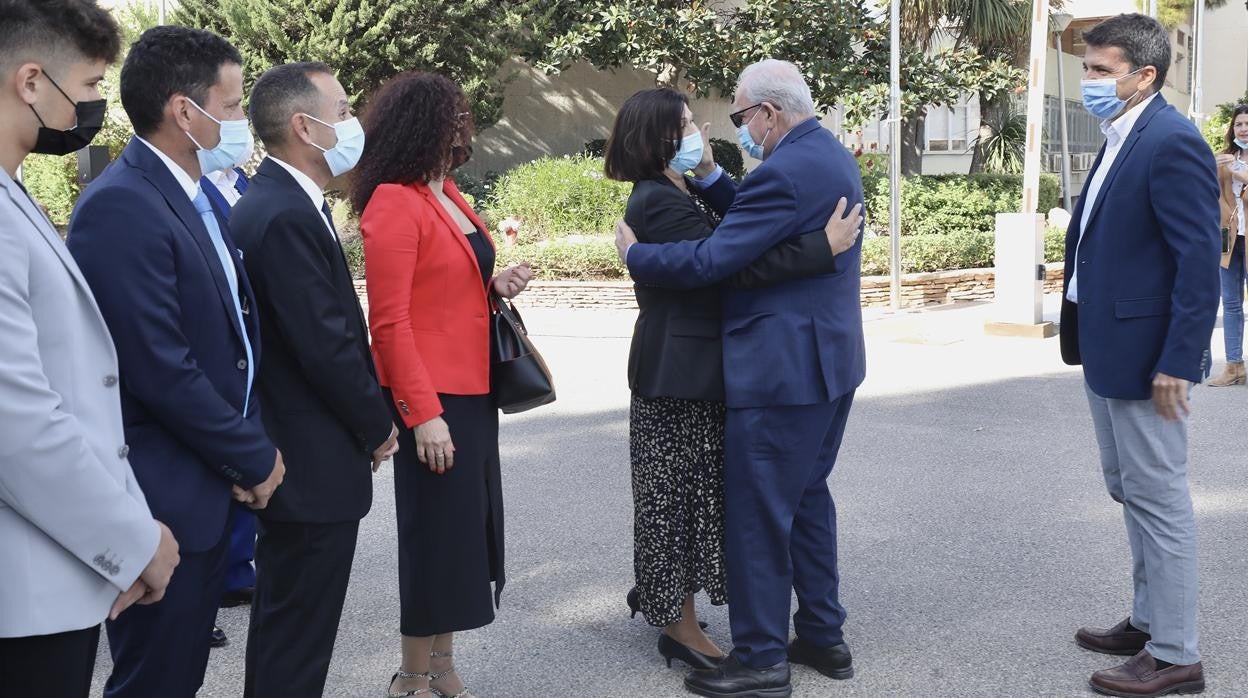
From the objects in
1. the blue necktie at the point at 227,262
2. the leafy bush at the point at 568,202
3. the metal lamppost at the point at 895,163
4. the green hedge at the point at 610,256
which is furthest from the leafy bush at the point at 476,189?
the blue necktie at the point at 227,262

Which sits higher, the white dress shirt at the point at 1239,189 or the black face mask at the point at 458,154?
the black face mask at the point at 458,154

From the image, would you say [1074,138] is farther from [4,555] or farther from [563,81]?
[4,555]

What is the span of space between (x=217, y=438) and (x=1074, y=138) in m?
33.2

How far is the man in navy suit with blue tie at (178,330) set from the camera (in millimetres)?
2385

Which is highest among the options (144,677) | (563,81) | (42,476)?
(563,81)

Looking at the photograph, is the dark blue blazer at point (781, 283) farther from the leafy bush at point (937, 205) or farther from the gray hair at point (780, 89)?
the leafy bush at point (937, 205)

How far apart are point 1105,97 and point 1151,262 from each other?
57 cm

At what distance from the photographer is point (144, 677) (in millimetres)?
2506

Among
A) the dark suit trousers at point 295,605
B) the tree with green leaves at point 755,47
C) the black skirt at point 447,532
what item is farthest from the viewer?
the tree with green leaves at point 755,47

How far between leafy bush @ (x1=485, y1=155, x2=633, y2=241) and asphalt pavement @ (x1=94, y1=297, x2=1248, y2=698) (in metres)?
7.80

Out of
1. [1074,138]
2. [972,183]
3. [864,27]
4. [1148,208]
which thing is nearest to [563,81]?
[864,27]

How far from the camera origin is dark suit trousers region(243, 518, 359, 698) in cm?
295

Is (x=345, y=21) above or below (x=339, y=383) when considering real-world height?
above

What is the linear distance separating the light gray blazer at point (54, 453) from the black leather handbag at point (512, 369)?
63.7 inches
